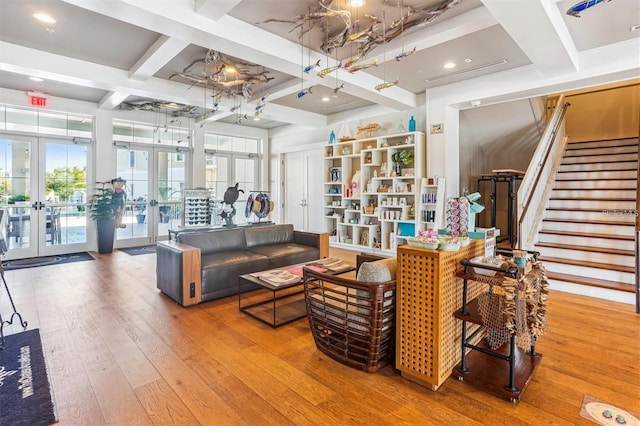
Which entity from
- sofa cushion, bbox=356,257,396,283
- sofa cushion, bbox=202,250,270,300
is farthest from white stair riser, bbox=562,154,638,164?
sofa cushion, bbox=202,250,270,300

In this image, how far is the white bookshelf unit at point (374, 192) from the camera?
19.6 feet

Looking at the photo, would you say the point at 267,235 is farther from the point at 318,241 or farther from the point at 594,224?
the point at 594,224

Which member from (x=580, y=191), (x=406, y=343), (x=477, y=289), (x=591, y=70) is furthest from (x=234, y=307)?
(x=580, y=191)

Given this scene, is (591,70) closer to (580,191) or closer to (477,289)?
(580,191)

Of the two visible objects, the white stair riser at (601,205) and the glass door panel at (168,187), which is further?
the glass door panel at (168,187)

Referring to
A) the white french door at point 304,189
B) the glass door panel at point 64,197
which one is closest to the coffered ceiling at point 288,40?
the glass door panel at point 64,197

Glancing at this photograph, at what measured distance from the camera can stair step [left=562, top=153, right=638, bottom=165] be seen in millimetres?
5785

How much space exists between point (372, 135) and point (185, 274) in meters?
4.76

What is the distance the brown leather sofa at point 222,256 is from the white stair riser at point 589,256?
3194 mm

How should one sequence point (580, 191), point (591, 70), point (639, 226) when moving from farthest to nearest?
1. point (580, 191)
2. point (591, 70)
3. point (639, 226)

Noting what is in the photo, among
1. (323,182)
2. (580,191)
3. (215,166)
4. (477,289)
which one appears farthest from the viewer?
(215,166)

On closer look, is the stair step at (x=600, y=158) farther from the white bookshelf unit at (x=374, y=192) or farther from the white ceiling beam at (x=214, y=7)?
the white ceiling beam at (x=214, y=7)

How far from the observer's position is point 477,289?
8.51ft

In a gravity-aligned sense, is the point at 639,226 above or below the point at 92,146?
below
